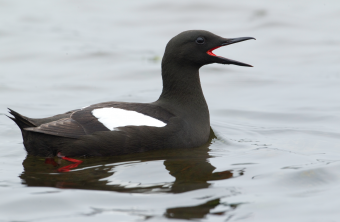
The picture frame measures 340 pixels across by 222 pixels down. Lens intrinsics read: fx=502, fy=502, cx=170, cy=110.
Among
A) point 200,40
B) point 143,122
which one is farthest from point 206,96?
point 143,122

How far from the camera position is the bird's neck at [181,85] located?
250 inches

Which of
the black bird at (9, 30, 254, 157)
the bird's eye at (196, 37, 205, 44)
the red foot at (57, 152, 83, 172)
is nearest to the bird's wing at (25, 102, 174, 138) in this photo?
the black bird at (9, 30, 254, 157)

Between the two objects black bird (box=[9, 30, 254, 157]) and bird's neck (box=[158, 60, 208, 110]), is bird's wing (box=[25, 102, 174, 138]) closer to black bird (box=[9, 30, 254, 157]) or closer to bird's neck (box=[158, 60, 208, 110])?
black bird (box=[9, 30, 254, 157])

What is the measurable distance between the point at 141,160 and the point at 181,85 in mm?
1302

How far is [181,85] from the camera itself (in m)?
6.37

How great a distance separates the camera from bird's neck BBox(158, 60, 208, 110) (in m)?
6.34

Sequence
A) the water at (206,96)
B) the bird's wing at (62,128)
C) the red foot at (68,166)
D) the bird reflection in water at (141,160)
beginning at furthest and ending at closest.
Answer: the bird's wing at (62,128) < the red foot at (68,166) < the bird reflection in water at (141,160) < the water at (206,96)

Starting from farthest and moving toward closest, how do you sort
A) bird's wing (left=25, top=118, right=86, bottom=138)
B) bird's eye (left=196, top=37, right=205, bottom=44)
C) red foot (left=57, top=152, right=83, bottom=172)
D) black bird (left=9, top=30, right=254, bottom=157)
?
bird's eye (left=196, top=37, right=205, bottom=44), black bird (left=9, top=30, right=254, bottom=157), bird's wing (left=25, top=118, right=86, bottom=138), red foot (left=57, top=152, right=83, bottom=172)

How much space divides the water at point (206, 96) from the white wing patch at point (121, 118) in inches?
14.3

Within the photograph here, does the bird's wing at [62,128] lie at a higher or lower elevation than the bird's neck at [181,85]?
lower

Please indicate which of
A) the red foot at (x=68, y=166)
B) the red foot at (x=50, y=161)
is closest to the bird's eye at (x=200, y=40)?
the red foot at (x=68, y=166)

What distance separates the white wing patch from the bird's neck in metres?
0.62

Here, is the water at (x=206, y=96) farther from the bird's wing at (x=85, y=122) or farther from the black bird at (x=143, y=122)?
the bird's wing at (x=85, y=122)

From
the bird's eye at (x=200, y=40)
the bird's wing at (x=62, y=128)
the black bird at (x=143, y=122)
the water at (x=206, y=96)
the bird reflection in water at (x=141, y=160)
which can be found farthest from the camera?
the bird's eye at (x=200, y=40)
